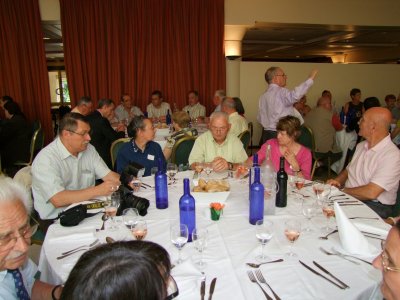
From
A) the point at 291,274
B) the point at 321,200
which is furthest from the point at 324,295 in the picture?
the point at 321,200

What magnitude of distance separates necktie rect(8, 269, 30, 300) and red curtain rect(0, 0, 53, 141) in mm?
6005

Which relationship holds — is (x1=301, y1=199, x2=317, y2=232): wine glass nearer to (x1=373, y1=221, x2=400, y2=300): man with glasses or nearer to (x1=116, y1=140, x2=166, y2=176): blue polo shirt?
(x1=373, y1=221, x2=400, y2=300): man with glasses

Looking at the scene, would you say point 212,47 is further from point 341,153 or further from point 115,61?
point 341,153

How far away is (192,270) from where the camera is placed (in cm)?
133

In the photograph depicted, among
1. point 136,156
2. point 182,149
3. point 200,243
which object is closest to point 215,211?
point 200,243

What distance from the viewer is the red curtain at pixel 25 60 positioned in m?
6.16

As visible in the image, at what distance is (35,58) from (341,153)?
236 inches

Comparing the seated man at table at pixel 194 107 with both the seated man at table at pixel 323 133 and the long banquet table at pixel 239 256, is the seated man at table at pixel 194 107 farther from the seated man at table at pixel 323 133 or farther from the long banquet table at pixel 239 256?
the long banquet table at pixel 239 256

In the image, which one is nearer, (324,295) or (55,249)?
(324,295)

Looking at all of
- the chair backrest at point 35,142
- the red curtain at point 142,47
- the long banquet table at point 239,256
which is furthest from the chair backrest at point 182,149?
the red curtain at point 142,47

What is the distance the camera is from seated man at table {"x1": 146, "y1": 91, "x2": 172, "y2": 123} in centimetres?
655

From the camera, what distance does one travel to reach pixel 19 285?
4.22ft

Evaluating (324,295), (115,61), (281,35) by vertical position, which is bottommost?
(324,295)

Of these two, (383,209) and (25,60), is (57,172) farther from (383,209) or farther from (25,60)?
(25,60)
